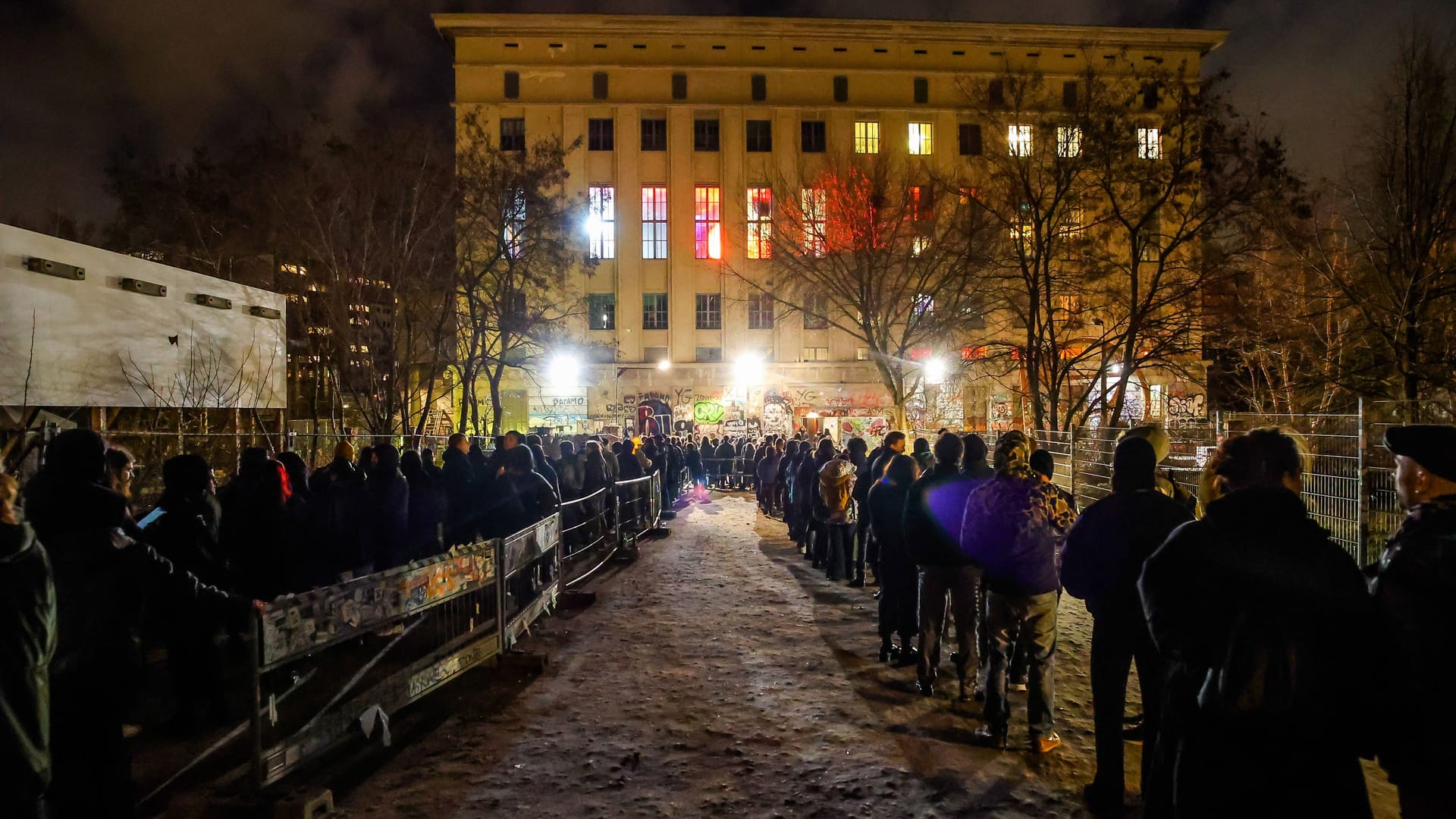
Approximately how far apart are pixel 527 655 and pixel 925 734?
11.5 ft

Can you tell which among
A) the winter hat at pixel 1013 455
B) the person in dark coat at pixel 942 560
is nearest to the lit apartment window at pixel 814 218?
the person in dark coat at pixel 942 560

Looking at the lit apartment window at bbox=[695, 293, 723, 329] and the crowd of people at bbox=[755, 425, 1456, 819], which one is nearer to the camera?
Answer: the crowd of people at bbox=[755, 425, 1456, 819]

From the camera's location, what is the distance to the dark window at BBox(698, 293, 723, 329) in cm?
4694

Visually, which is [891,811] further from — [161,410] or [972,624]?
[161,410]

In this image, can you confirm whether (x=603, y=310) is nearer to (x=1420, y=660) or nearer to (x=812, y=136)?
(x=812, y=136)

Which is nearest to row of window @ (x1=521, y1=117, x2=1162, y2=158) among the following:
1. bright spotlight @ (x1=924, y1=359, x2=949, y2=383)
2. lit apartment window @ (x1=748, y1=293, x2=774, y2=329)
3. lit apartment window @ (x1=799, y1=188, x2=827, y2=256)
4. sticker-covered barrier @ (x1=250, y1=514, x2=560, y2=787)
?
lit apartment window @ (x1=748, y1=293, x2=774, y2=329)

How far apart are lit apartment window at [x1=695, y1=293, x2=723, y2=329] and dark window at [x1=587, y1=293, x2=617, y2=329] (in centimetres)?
493

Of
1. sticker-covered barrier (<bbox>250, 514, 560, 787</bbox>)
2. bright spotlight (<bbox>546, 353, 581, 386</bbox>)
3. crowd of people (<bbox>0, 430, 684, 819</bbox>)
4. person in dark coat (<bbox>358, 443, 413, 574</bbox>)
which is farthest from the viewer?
bright spotlight (<bbox>546, 353, 581, 386</bbox>)

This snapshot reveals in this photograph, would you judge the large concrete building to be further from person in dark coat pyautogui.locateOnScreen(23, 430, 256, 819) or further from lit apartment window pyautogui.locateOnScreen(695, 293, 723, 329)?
person in dark coat pyautogui.locateOnScreen(23, 430, 256, 819)

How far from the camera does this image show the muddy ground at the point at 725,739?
4535mm

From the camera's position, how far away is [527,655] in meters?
7.01

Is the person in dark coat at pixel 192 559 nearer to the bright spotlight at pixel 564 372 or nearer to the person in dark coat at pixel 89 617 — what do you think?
the person in dark coat at pixel 89 617

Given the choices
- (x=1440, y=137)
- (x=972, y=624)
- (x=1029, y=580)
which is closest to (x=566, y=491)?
Answer: (x=972, y=624)

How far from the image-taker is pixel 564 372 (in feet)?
143
